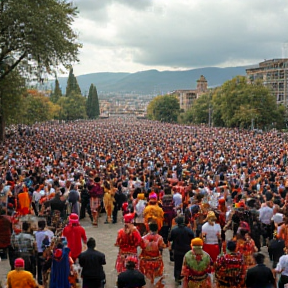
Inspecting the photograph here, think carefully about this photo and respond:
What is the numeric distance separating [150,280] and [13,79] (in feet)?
92.6

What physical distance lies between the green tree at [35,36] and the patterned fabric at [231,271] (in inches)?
988

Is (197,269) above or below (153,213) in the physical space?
below

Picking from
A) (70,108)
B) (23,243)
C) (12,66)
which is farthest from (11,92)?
Result: (70,108)

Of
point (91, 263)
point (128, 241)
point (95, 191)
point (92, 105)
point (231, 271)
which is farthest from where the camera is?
point (92, 105)

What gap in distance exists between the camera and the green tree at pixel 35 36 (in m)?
28.8

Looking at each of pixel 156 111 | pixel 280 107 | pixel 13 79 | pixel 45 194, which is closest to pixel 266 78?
pixel 280 107

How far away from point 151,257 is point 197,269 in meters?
Answer: 1.08

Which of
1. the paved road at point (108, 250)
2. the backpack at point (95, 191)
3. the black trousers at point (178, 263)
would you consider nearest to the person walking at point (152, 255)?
the black trousers at point (178, 263)

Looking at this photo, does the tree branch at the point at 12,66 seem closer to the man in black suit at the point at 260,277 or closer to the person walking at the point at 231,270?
the person walking at the point at 231,270

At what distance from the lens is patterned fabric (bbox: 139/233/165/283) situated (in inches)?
288

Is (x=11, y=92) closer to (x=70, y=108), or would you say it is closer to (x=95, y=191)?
(x=95, y=191)

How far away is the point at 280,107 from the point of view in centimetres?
7206

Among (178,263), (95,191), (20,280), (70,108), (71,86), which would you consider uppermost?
(71,86)

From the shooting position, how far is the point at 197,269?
646 cm
